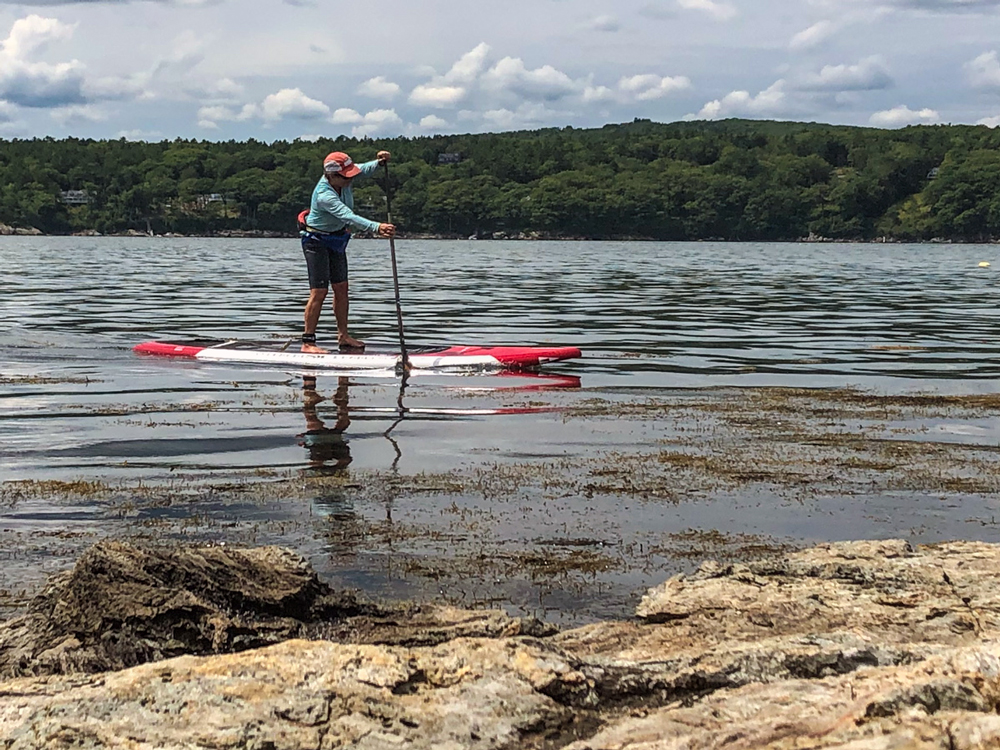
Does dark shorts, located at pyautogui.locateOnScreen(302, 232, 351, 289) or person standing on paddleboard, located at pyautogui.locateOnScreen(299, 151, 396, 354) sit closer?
person standing on paddleboard, located at pyautogui.locateOnScreen(299, 151, 396, 354)

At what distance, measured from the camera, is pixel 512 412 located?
40.0ft

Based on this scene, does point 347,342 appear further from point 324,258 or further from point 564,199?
point 564,199

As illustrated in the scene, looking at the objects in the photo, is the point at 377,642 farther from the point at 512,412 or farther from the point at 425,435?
the point at 512,412

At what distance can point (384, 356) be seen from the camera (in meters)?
15.3

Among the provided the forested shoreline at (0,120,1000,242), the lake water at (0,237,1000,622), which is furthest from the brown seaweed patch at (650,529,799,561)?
the forested shoreline at (0,120,1000,242)

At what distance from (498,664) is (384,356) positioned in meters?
11.4

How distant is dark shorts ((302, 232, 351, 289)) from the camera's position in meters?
15.6

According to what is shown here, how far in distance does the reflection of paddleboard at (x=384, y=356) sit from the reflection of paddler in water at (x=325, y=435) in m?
1.47

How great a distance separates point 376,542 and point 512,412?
5.14 meters

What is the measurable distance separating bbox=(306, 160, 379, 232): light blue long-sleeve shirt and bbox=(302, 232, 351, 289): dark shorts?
16 centimetres

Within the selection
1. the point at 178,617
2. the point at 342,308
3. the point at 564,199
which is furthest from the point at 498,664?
the point at 564,199

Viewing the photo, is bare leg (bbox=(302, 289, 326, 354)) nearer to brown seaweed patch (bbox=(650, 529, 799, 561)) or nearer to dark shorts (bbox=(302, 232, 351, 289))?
dark shorts (bbox=(302, 232, 351, 289))

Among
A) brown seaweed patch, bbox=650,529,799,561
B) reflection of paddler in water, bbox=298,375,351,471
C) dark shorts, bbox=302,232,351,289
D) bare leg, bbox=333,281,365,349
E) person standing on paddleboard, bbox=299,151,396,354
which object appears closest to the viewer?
brown seaweed patch, bbox=650,529,799,561

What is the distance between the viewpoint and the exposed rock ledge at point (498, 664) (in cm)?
350
